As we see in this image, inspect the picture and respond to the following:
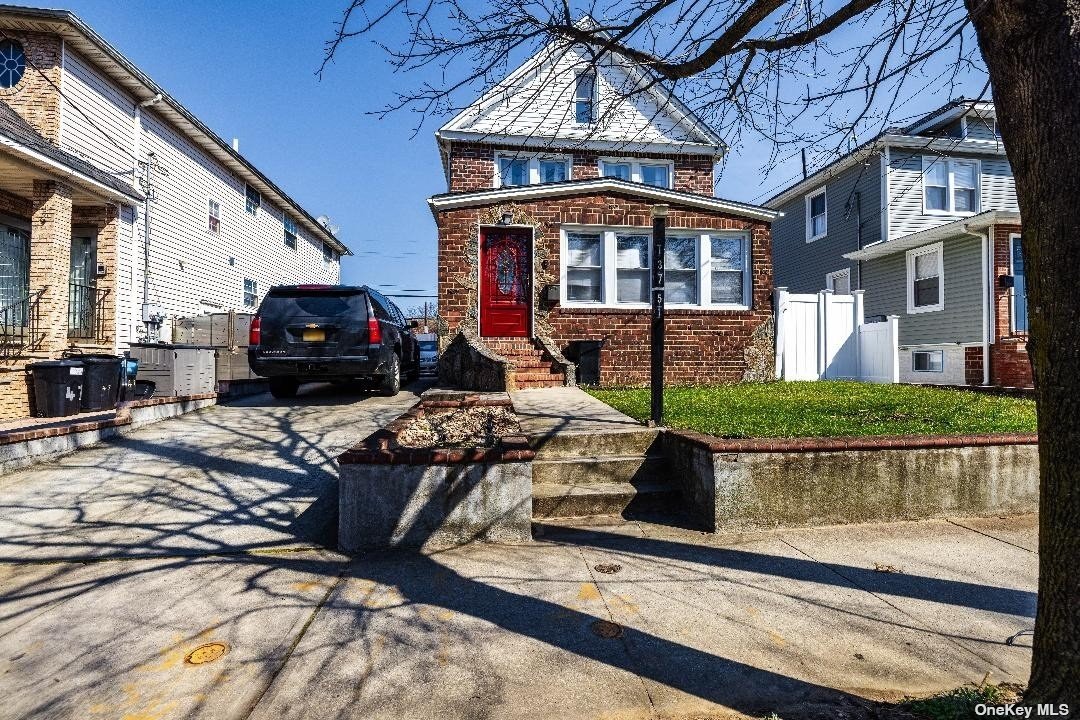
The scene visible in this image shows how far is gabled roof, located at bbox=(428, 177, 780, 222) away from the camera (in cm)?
1042

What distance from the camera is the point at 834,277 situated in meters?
18.2

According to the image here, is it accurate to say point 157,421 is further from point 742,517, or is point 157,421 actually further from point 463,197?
point 742,517

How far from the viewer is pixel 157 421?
7.43 meters

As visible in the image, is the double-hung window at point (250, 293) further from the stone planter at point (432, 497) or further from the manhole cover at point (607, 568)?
the manhole cover at point (607, 568)

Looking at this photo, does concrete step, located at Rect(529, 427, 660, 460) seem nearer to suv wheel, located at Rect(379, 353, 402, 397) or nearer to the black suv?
the black suv

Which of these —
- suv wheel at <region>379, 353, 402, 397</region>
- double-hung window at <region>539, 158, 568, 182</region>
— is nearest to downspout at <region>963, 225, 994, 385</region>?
double-hung window at <region>539, 158, 568, 182</region>

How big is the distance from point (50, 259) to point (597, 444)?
10.6 metres

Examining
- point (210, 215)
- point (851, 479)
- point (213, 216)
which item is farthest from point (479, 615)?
point (213, 216)

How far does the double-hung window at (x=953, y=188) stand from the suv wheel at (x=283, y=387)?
18428 mm

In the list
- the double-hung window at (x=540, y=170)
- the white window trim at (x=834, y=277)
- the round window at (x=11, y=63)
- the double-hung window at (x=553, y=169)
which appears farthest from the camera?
the white window trim at (x=834, y=277)

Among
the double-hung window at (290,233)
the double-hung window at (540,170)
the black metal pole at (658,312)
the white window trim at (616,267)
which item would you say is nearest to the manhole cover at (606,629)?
the black metal pole at (658,312)

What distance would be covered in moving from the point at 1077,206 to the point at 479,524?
3.56m

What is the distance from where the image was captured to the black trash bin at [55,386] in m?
7.79

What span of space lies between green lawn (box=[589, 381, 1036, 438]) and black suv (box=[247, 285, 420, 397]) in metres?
3.72
